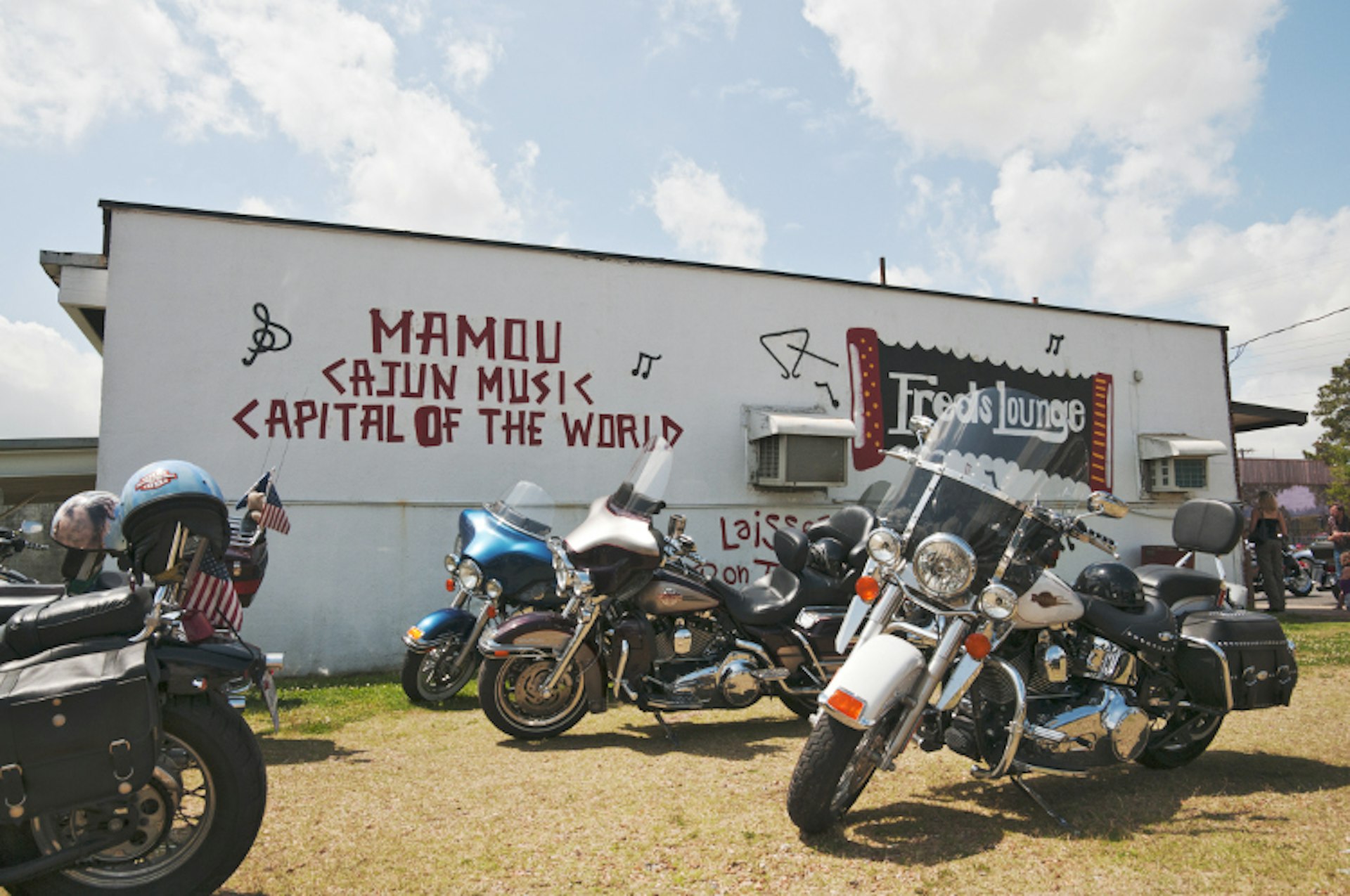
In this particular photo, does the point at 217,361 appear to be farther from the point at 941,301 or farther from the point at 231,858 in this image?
the point at 941,301

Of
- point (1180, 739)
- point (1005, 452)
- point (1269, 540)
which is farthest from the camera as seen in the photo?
point (1269, 540)

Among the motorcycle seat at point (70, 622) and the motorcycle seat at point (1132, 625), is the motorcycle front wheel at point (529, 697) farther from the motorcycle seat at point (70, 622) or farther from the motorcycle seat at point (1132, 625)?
the motorcycle seat at point (1132, 625)

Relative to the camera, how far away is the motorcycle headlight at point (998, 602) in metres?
3.39

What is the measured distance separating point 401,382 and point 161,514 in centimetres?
525

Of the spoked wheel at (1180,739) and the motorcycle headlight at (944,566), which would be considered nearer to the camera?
the motorcycle headlight at (944,566)

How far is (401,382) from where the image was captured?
8484mm

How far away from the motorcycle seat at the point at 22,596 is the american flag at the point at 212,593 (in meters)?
0.74

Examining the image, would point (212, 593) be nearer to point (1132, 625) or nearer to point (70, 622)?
point (70, 622)

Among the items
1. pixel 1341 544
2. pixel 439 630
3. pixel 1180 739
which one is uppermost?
pixel 1341 544

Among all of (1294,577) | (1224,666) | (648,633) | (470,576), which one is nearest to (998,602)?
(1224,666)

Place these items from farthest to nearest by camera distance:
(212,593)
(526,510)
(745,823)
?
(526,510), (212,593), (745,823)

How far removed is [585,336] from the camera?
361 inches

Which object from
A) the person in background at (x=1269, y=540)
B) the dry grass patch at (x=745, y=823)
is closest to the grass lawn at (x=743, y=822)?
the dry grass patch at (x=745, y=823)

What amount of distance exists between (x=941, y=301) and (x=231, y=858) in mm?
9781
